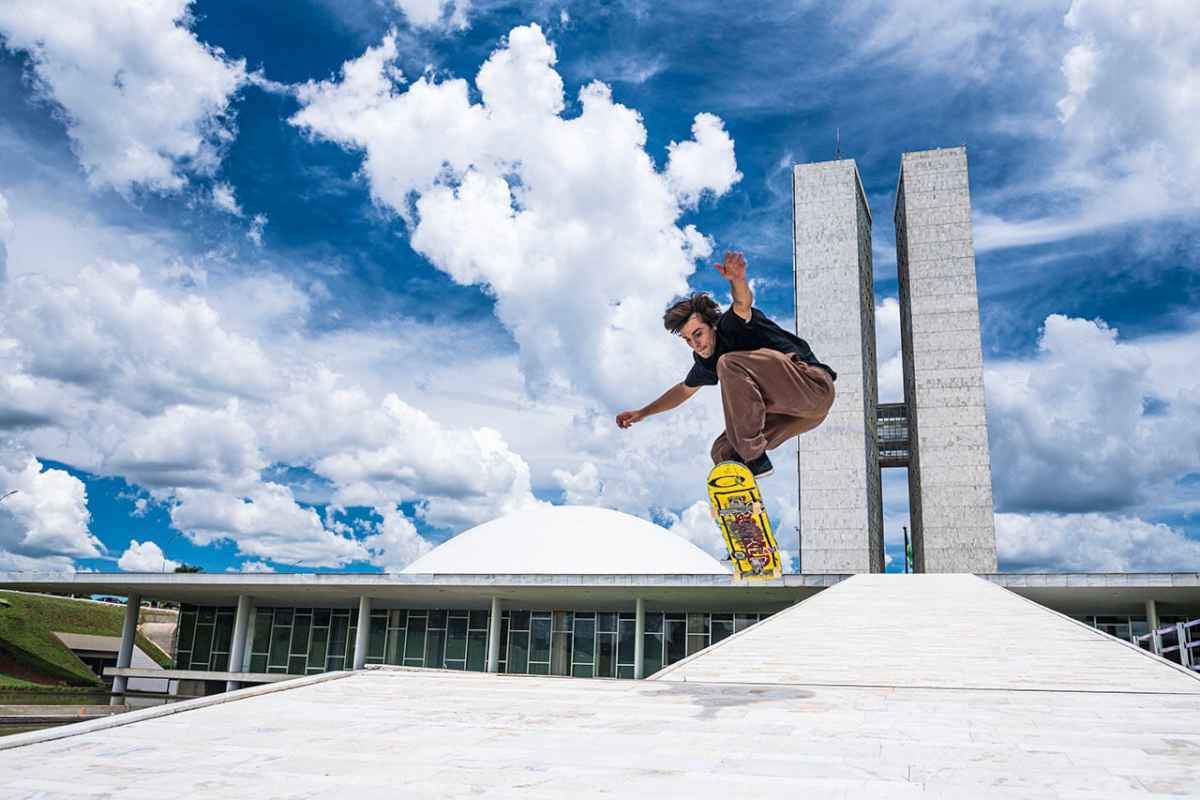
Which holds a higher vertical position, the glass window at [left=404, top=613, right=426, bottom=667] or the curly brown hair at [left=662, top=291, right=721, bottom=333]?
the curly brown hair at [left=662, top=291, right=721, bottom=333]

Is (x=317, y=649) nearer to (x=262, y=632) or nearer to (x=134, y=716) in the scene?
(x=262, y=632)

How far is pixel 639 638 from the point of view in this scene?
36.1m

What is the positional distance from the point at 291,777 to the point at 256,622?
38.1m

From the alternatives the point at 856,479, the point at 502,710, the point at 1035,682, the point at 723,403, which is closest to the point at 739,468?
the point at 723,403

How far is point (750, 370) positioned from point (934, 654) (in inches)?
197

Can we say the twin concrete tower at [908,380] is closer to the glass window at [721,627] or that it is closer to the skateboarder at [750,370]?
the glass window at [721,627]

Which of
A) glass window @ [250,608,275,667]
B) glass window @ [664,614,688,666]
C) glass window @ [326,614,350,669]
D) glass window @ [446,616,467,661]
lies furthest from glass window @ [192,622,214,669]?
glass window @ [664,614,688,666]

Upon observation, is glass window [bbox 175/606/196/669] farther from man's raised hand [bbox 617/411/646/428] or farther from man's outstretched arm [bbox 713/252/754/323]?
man's outstretched arm [bbox 713/252/754/323]

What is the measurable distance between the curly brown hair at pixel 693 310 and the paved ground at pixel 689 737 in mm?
4855

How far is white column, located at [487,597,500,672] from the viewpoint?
36.6m

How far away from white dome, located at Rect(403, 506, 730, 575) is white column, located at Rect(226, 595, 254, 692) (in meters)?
8.08

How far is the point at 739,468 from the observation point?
12.8m

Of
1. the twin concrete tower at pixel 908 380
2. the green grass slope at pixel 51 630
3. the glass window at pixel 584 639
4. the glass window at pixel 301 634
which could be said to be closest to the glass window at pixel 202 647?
the glass window at pixel 301 634

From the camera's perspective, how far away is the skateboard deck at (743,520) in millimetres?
12828
